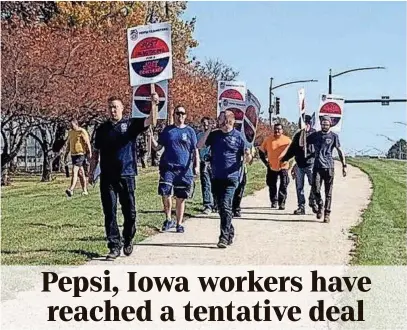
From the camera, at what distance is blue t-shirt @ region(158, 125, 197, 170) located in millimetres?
12469

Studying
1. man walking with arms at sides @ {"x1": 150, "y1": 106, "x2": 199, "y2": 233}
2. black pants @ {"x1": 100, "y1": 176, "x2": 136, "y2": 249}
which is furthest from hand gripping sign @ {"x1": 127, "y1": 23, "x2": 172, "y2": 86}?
man walking with arms at sides @ {"x1": 150, "y1": 106, "x2": 199, "y2": 233}

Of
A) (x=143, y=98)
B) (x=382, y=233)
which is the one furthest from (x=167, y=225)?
(x=143, y=98)

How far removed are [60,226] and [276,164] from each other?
5.14m

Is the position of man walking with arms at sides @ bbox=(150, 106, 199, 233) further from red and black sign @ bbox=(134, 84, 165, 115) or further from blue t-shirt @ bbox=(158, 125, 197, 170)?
red and black sign @ bbox=(134, 84, 165, 115)

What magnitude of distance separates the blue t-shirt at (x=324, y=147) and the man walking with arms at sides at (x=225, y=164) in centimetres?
332

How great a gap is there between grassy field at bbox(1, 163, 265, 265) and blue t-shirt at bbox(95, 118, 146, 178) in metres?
1.06

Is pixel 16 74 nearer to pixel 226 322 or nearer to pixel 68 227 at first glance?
pixel 68 227

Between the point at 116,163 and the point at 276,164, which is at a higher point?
the point at 116,163

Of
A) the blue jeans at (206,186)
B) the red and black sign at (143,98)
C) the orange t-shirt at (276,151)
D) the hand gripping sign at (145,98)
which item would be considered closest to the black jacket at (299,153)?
the orange t-shirt at (276,151)

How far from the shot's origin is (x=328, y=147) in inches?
584

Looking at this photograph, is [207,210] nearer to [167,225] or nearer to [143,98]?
[167,225]

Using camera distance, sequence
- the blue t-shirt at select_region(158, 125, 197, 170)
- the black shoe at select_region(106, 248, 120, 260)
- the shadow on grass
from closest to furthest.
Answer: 1. the black shoe at select_region(106, 248, 120, 260)
2. the shadow on grass
3. the blue t-shirt at select_region(158, 125, 197, 170)

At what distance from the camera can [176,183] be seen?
12555 mm

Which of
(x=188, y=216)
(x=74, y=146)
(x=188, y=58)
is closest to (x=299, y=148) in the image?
(x=188, y=216)
